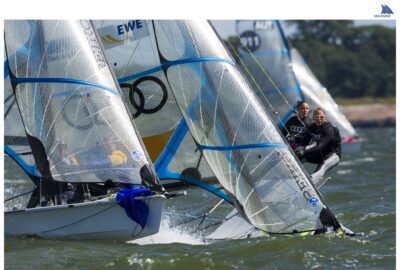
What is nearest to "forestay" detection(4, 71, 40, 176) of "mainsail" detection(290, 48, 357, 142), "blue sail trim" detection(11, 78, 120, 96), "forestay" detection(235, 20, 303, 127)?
"blue sail trim" detection(11, 78, 120, 96)

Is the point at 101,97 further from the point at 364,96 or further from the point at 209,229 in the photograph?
the point at 364,96

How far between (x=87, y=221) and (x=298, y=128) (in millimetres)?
2547

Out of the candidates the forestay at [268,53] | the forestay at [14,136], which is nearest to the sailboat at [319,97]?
the forestay at [268,53]

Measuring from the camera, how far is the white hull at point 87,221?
31.7 ft

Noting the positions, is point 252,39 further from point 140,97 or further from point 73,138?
point 73,138

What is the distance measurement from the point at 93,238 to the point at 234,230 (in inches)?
57.7

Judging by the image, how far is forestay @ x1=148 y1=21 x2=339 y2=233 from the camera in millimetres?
9836

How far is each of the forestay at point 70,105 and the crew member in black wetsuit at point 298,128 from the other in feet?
5.78

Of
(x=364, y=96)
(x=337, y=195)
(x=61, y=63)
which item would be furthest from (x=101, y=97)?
(x=364, y=96)

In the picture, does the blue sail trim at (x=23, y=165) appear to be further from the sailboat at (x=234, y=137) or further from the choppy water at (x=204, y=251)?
the sailboat at (x=234, y=137)

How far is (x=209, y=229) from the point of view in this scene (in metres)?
10.6

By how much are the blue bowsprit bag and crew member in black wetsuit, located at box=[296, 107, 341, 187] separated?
1970 millimetres

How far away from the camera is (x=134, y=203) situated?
9547 mm
